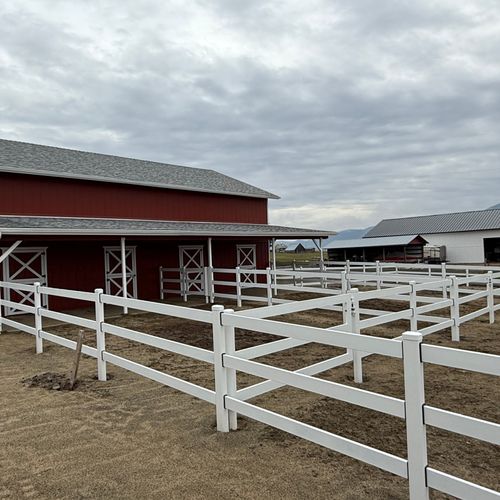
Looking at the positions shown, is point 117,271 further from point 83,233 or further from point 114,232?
point 83,233

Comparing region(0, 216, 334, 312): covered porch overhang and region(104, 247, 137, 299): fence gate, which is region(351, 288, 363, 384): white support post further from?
region(104, 247, 137, 299): fence gate

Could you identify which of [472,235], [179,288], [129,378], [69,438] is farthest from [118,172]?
[472,235]

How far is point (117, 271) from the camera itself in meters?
16.9

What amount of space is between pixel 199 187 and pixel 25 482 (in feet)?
57.2

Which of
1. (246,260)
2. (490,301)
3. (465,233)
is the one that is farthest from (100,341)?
(465,233)

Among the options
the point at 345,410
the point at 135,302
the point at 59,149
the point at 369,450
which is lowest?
the point at 345,410

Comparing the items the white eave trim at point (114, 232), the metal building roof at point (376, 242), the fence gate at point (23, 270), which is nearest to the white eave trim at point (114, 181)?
the fence gate at point (23, 270)

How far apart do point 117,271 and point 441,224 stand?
40.1m

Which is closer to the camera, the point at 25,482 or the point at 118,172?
the point at 25,482

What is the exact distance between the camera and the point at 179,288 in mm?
18391

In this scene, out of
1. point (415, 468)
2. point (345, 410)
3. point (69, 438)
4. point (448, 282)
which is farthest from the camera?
point (448, 282)

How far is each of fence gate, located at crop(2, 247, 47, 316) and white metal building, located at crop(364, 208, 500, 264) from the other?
3996cm

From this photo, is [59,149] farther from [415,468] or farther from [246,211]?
[415,468]

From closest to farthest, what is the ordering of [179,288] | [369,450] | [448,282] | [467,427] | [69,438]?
[467,427] → [369,450] → [69,438] → [448,282] → [179,288]
